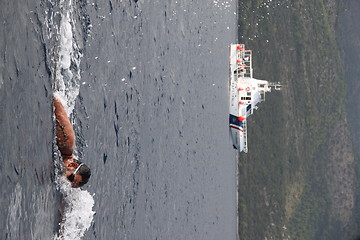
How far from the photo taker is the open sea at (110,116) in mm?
6137

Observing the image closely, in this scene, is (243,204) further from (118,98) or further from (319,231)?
(118,98)

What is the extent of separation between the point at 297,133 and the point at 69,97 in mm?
27638

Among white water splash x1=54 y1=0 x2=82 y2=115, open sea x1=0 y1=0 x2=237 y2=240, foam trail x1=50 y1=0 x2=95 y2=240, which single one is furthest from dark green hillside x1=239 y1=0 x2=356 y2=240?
white water splash x1=54 y1=0 x2=82 y2=115

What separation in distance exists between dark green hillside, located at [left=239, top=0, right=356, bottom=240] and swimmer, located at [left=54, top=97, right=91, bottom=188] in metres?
20.6

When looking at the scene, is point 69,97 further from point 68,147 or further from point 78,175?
point 78,175

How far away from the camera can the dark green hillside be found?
30.2m

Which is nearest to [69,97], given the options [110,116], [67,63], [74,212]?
[67,63]

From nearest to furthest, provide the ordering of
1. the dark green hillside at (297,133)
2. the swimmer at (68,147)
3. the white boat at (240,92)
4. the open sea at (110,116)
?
the open sea at (110,116)
the swimmer at (68,147)
the white boat at (240,92)
the dark green hillside at (297,133)

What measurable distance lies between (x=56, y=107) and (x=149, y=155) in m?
4.63

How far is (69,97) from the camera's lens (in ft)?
26.1

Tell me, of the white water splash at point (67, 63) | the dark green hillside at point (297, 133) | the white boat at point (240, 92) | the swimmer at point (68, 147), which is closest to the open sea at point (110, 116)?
the white water splash at point (67, 63)

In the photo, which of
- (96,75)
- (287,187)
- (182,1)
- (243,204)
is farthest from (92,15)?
(287,187)

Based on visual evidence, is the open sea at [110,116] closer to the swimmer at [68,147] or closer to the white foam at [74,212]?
the white foam at [74,212]

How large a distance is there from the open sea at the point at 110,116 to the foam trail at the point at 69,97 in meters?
0.02
